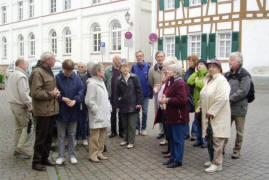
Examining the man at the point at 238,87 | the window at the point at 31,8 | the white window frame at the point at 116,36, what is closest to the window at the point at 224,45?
the white window frame at the point at 116,36

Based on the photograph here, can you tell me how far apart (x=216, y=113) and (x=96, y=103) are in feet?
7.00

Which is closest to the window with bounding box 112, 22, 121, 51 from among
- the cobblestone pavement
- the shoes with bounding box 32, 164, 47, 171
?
the cobblestone pavement

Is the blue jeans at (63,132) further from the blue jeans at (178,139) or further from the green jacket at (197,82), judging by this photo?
the green jacket at (197,82)

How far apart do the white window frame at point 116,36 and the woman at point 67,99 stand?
67.5 feet

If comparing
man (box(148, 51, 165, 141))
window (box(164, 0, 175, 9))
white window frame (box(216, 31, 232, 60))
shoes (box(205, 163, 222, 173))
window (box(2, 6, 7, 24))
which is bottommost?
shoes (box(205, 163, 222, 173))

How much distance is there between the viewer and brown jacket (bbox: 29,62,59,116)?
15.5ft

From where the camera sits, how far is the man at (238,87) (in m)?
5.25

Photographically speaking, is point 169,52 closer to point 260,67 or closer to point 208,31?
point 208,31

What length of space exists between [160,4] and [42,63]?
19.1 metres

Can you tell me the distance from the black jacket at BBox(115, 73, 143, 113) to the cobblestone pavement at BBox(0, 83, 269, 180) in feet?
2.95

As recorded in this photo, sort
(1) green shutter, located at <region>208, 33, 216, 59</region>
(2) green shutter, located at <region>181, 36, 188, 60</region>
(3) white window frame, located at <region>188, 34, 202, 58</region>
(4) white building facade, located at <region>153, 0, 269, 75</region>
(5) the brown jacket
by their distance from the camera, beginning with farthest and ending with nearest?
(2) green shutter, located at <region>181, 36, 188, 60</region> → (3) white window frame, located at <region>188, 34, 202, 58</region> → (1) green shutter, located at <region>208, 33, 216, 59</region> → (4) white building facade, located at <region>153, 0, 269, 75</region> → (5) the brown jacket

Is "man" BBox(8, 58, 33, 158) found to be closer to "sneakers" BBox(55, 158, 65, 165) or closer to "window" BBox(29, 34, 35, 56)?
"sneakers" BBox(55, 158, 65, 165)

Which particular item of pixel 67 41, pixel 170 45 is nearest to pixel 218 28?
pixel 170 45

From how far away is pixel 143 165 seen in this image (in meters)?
5.30
